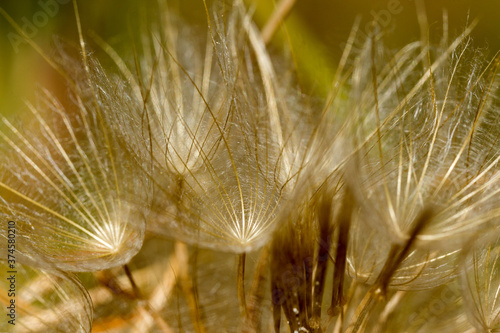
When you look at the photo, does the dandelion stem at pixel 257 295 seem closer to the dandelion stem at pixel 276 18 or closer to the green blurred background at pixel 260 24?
the green blurred background at pixel 260 24

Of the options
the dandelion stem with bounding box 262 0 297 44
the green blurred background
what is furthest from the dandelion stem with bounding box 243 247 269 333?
the dandelion stem with bounding box 262 0 297 44

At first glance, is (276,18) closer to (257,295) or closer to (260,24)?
(260,24)

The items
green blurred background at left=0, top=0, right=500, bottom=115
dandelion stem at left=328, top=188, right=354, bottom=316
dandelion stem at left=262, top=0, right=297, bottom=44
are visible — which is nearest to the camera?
dandelion stem at left=328, top=188, right=354, bottom=316

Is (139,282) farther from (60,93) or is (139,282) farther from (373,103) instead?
(373,103)

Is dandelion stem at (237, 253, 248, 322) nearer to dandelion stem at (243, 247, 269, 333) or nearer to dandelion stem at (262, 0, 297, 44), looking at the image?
dandelion stem at (243, 247, 269, 333)

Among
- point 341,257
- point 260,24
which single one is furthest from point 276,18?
point 341,257

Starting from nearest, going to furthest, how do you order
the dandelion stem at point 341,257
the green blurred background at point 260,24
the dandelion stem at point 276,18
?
1. the dandelion stem at point 341,257
2. the green blurred background at point 260,24
3. the dandelion stem at point 276,18

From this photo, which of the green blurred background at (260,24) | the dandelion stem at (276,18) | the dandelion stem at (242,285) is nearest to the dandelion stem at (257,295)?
the dandelion stem at (242,285)

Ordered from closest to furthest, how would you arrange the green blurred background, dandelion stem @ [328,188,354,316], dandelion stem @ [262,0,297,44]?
dandelion stem @ [328,188,354,316], the green blurred background, dandelion stem @ [262,0,297,44]
